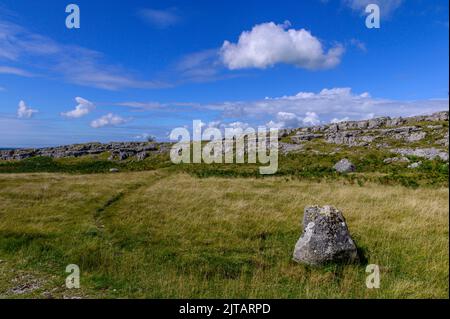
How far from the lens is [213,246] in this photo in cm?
1341

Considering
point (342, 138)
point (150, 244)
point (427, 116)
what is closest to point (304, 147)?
point (342, 138)

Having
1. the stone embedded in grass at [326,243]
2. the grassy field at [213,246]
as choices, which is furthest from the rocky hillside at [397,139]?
the stone embedded in grass at [326,243]

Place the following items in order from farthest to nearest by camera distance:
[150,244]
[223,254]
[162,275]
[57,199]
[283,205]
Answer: [57,199], [283,205], [150,244], [223,254], [162,275]

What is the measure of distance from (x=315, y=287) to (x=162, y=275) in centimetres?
470

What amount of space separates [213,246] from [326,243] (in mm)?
4676

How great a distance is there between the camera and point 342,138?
3637 inches

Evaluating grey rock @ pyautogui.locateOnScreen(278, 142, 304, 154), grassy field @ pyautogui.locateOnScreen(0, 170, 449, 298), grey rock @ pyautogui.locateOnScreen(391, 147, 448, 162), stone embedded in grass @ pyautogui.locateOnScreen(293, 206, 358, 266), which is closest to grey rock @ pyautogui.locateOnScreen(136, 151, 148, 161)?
grey rock @ pyautogui.locateOnScreen(278, 142, 304, 154)

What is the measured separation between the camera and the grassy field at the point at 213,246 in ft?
30.7

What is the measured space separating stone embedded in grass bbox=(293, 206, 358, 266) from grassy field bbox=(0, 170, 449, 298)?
45cm

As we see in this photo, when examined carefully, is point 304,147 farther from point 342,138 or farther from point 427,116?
point 427,116

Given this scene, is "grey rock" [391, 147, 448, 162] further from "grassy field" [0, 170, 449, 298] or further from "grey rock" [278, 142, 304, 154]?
"grassy field" [0, 170, 449, 298]

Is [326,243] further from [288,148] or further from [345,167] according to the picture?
[288,148]

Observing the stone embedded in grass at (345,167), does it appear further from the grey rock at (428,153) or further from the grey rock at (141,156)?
the grey rock at (141,156)
